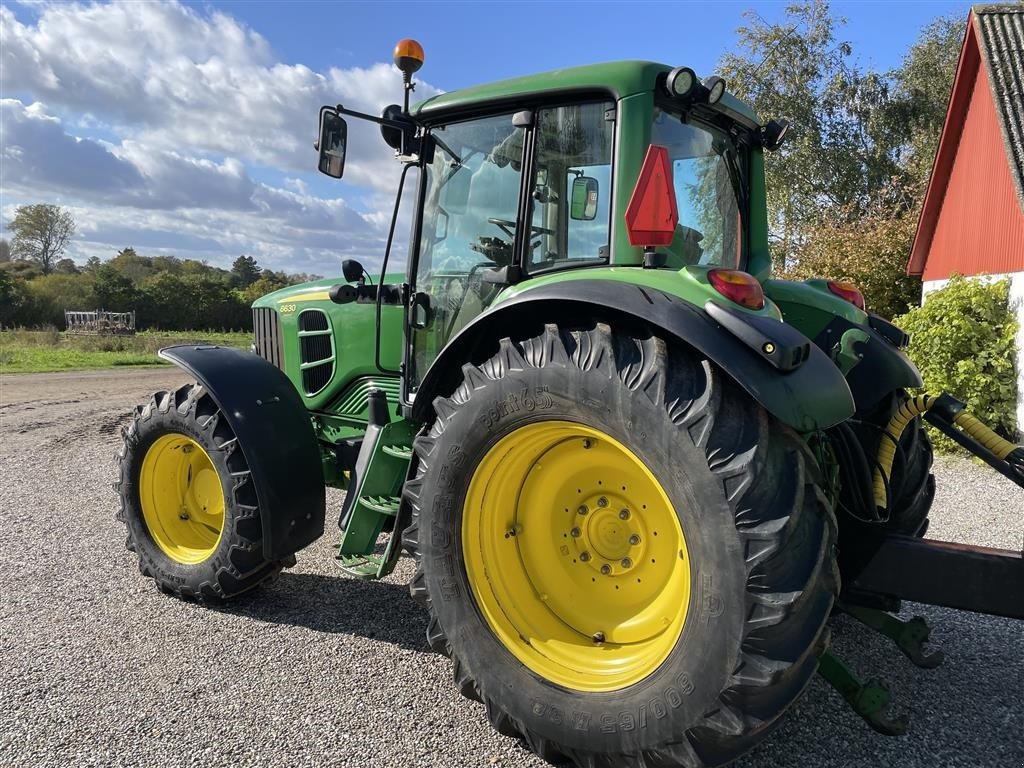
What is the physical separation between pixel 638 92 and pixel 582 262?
0.64 m

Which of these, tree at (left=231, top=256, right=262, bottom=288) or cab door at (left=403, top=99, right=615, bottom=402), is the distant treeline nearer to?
tree at (left=231, top=256, right=262, bottom=288)

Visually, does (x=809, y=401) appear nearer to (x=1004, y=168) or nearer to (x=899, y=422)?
(x=899, y=422)

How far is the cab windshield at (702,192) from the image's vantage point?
2859 millimetres

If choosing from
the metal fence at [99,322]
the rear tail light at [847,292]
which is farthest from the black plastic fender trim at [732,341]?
the metal fence at [99,322]

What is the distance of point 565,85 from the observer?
107 inches

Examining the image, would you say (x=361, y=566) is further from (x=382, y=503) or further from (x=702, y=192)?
(x=702, y=192)

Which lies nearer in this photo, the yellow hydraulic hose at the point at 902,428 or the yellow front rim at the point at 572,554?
the yellow front rim at the point at 572,554

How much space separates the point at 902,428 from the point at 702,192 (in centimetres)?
131

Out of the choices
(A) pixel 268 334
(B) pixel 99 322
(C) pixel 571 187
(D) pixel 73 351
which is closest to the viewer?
(C) pixel 571 187

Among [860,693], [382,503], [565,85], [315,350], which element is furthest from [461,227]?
[860,693]

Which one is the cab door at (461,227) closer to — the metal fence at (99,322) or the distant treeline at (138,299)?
the metal fence at (99,322)

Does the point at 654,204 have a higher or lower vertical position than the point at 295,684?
higher

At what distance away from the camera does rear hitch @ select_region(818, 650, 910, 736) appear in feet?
7.22

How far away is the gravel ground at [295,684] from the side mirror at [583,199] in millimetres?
1900
